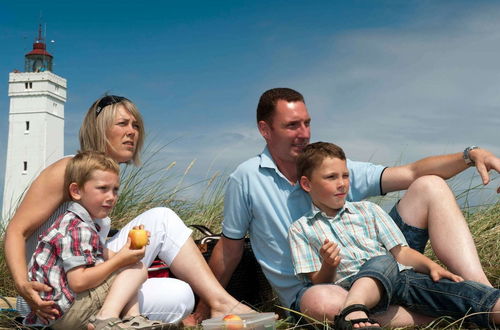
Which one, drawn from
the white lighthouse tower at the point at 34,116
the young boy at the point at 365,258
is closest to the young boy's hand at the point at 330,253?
the young boy at the point at 365,258

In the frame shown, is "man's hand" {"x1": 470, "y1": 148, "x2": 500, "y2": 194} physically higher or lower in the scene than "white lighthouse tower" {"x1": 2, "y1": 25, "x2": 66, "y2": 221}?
lower

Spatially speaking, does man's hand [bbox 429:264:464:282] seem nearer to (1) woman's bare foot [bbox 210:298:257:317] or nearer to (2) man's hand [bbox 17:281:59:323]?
(1) woman's bare foot [bbox 210:298:257:317]

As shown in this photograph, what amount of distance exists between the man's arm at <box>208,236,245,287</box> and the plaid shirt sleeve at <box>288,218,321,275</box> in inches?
22.1

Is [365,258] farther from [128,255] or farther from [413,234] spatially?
[128,255]

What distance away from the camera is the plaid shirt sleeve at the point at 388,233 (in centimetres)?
336

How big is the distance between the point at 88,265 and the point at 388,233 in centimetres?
156

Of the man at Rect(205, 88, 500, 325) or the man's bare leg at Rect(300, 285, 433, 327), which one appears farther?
the man at Rect(205, 88, 500, 325)

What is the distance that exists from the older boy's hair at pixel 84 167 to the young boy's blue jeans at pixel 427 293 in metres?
1.37

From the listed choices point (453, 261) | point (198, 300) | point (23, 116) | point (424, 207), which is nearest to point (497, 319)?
point (453, 261)

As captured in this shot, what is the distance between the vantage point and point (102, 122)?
3584 millimetres

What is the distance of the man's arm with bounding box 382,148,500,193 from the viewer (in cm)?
352

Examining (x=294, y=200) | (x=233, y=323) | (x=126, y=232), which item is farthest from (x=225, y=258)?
(x=233, y=323)

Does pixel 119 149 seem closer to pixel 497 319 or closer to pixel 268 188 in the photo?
pixel 268 188

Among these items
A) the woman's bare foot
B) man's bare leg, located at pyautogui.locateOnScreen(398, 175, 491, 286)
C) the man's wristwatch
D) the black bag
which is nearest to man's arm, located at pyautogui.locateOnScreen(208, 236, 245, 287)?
the black bag
